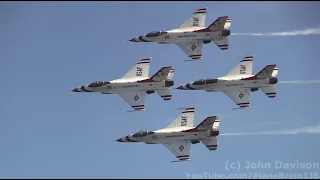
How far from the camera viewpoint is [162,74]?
115m

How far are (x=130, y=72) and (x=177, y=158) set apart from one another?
1193cm

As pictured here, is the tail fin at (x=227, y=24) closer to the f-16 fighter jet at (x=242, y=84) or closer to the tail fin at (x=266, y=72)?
the f-16 fighter jet at (x=242, y=84)

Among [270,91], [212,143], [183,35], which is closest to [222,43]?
[183,35]

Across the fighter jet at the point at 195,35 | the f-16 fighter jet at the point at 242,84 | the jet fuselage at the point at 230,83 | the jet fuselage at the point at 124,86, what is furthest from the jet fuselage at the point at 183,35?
the jet fuselage at the point at 124,86

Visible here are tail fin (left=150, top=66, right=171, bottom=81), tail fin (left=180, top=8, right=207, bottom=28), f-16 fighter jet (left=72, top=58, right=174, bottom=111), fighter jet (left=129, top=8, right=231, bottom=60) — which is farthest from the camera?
tail fin (left=180, top=8, right=207, bottom=28)

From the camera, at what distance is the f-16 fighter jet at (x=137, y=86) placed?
377 feet

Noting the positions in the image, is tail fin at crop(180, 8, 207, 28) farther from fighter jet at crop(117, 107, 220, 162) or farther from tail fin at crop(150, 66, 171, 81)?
fighter jet at crop(117, 107, 220, 162)

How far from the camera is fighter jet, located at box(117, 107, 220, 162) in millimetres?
113312

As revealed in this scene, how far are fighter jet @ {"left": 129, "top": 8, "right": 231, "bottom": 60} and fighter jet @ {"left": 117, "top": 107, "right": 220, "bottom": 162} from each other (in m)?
8.34

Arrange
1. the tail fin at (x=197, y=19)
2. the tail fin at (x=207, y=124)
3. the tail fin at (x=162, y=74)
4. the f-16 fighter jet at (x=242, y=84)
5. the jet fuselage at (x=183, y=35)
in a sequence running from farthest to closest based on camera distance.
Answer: the tail fin at (x=197, y=19) < the jet fuselage at (x=183, y=35) < the tail fin at (x=162, y=74) < the f-16 fighter jet at (x=242, y=84) < the tail fin at (x=207, y=124)

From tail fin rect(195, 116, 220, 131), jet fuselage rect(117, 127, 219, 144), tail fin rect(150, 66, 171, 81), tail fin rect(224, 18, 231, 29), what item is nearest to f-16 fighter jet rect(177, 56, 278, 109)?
tail fin rect(150, 66, 171, 81)

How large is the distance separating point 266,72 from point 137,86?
15.1m

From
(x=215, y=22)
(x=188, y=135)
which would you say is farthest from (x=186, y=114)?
(x=215, y=22)

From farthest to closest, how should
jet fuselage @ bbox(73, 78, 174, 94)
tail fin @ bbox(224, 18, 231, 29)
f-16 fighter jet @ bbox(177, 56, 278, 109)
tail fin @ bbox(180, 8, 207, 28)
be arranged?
tail fin @ bbox(180, 8, 207, 28), tail fin @ bbox(224, 18, 231, 29), jet fuselage @ bbox(73, 78, 174, 94), f-16 fighter jet @ bbox(177, 56, 278, 109)
